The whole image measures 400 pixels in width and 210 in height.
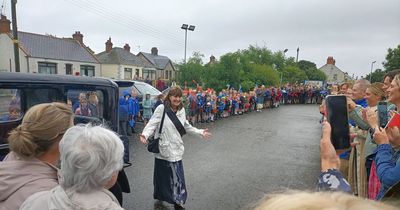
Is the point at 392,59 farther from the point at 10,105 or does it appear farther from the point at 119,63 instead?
the point at 10,105

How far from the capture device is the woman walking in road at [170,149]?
4.43m

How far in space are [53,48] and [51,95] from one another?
1597 inches

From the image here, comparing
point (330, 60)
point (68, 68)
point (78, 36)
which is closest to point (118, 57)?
point (78, 36)

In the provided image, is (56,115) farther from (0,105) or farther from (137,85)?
(137,85)

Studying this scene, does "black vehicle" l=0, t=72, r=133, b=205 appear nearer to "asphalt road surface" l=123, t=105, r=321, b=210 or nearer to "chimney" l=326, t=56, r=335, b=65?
"asphalt road surface" l=123, t=105, r=321, b=210

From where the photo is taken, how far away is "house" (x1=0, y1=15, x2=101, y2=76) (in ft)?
118

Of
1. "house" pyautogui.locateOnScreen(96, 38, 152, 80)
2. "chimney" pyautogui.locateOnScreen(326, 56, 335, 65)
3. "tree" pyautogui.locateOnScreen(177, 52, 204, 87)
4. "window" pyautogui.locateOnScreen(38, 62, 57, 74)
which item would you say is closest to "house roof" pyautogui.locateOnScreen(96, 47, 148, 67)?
"house" pyautogui.locateOnScreen(96, 38, 152, 80)

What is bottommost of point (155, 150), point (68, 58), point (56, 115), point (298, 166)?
point (298, 166)

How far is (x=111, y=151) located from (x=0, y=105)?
2393mm

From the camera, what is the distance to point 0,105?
3.31 metres

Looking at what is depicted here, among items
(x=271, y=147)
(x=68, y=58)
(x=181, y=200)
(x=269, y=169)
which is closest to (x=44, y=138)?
(x=181, y=200)

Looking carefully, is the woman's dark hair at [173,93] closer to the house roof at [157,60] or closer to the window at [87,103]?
the window at [87,103]

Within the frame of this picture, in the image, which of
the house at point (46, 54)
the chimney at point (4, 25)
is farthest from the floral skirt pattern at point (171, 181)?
the chimney at point (4, 25)

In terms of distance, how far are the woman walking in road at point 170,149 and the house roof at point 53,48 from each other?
36652mm
